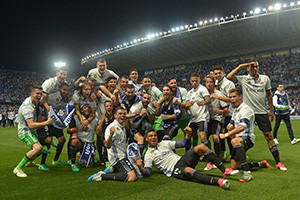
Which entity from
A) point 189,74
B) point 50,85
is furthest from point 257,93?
point 189,74

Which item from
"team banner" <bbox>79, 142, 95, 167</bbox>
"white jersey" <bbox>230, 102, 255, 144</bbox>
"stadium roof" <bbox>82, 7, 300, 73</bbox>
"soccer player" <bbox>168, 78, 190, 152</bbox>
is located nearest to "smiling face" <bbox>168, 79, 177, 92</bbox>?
"soccer player" <bbox>168, 78, 190, 152</bbox>

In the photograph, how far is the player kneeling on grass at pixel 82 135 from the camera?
5.73 metres

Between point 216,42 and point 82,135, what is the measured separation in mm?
28236

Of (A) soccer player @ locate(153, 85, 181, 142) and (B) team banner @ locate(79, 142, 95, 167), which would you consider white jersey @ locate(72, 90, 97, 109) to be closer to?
(B) team banner @ locate(79, 142, 95, 167)

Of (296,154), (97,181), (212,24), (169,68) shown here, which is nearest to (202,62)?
(169,68)

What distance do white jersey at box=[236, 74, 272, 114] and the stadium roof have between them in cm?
2246

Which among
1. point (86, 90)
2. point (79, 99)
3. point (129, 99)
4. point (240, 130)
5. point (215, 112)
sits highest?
point (86, 90)

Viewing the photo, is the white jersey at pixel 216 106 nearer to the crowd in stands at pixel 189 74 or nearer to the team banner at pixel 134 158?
the team banner at pixel 134 158

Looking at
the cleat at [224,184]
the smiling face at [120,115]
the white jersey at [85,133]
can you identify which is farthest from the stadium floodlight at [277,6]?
the cleat at [224,184]

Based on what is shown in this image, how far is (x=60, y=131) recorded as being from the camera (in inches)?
244

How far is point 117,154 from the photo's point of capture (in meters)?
4.61

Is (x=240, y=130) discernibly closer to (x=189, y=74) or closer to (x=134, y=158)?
(x=134, y=158)

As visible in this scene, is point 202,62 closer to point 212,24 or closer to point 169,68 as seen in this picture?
point 169,68

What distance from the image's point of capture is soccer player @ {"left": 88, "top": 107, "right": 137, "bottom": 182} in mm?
4348
